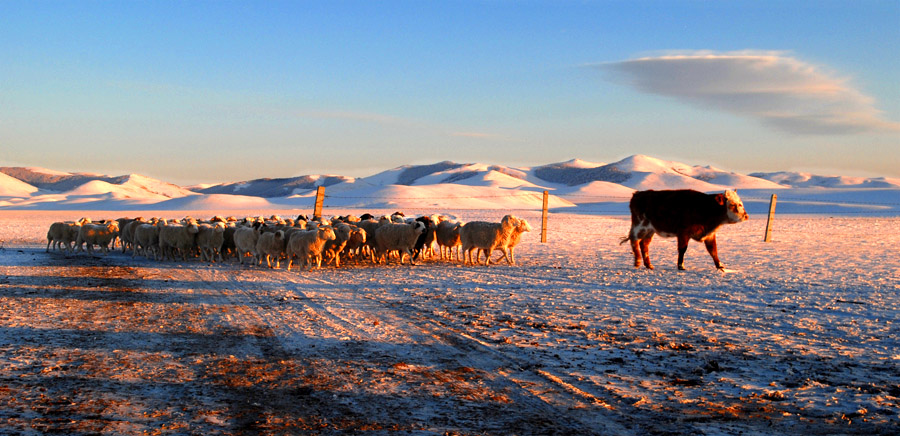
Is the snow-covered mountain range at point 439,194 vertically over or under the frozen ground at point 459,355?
over

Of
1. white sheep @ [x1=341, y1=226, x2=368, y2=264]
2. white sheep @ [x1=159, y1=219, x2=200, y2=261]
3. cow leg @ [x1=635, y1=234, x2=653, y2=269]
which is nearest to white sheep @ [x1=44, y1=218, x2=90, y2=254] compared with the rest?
white sheep @ [x1=159, y1=219, x2=200, y2=261]

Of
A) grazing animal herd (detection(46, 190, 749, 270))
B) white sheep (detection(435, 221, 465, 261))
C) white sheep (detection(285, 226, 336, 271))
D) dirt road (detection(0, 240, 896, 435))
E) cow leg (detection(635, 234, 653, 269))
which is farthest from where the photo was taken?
white sheep (detection(435, 221, 465, 261))

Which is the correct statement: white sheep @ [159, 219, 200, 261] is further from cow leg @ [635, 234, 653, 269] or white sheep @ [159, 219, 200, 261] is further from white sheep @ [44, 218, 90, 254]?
cow leg @ [635, 234, 653, 269]

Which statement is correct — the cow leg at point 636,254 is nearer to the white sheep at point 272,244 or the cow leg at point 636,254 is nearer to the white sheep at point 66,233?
the white sheep at point 272,244

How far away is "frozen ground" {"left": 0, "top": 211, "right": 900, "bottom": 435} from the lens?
15.6 ft

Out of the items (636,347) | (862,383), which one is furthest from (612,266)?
(862,383)

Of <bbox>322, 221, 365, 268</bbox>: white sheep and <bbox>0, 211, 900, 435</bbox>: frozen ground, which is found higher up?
<bbox>322, 221, 365, 268</bbox>: white sheep

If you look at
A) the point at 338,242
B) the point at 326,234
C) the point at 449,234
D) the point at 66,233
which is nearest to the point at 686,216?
the point at 449,234

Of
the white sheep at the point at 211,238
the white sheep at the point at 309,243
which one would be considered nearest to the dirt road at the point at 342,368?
the white sheep at the point at 309,243

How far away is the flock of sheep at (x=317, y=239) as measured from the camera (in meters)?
16.8

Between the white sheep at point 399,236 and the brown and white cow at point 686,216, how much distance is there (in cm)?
530

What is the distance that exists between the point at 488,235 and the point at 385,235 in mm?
2715

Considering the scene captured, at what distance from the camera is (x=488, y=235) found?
56.2 ft

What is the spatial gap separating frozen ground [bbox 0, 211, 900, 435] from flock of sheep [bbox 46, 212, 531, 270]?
3493mm
